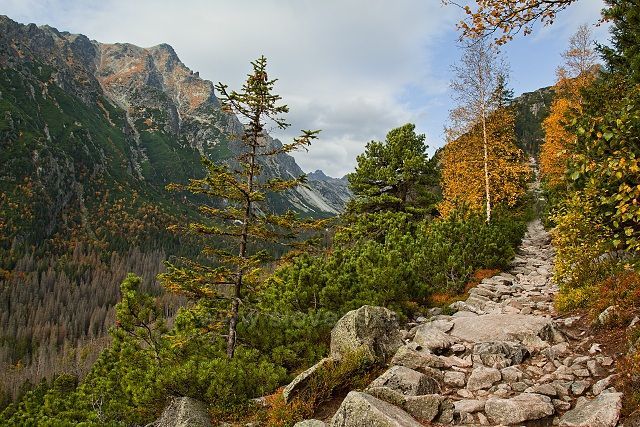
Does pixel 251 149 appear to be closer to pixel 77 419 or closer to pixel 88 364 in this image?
pixel 77 419

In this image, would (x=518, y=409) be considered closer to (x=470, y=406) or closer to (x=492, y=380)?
(x=470, y=406)

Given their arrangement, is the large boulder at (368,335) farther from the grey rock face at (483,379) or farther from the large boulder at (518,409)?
the large boulder at (518,409)

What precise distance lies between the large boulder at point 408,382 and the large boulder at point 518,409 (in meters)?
1.23

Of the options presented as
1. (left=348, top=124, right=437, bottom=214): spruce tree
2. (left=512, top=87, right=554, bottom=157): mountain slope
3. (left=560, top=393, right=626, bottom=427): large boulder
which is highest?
(left=512, top=87, right=554, bottom=157): mountain slope

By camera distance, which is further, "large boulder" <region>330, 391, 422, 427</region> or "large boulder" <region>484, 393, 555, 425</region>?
"large boulder" <region>484, 393, 555, 425</region>

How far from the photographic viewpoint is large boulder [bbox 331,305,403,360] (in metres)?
9.88

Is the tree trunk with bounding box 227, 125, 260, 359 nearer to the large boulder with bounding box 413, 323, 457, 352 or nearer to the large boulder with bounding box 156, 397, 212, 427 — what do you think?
the large boulder with bounding box 156, 397, 212, 427

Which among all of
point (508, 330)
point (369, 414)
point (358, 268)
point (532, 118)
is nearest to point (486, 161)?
point (358, 268)

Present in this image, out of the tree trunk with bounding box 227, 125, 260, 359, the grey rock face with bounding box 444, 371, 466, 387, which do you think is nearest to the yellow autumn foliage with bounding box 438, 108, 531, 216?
the tree trunk with bounding box 227, 125, 260, 359

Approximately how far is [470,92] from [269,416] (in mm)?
22831

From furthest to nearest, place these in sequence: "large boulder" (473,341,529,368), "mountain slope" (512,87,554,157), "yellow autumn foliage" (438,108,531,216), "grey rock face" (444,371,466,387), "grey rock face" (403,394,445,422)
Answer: "mountain slope" (512,87,554,157) < "yellow autumn foliage" (438,108,531,216) < "large boulder" (473,341,529,368) < "grey rock face" (444,371,466,387) < "grey rock face" (403,394,445,422)

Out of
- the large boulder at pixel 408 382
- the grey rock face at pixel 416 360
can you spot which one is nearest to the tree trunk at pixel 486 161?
the grey rock face at pixel 416 360

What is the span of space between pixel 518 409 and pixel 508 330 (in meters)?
4.09

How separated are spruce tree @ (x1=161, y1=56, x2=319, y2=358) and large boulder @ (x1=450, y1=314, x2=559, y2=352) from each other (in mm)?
5389
